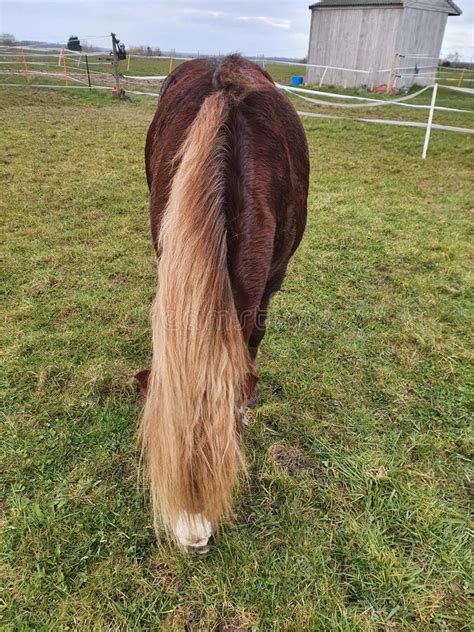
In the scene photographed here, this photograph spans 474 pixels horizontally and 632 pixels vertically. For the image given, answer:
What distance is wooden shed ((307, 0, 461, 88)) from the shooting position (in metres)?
13.6

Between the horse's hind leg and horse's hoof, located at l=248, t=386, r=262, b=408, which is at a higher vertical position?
the horse's hind leg

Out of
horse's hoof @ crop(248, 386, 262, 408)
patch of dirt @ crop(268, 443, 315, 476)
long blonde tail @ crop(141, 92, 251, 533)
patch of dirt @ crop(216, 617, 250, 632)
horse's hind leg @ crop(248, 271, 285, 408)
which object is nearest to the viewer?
long blonde tail @ crop(141, 92, 251, 533)

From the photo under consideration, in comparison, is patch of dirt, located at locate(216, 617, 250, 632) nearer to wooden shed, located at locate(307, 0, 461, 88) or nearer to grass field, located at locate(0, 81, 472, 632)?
grass field, located at locate(0, 81, 472, 632)

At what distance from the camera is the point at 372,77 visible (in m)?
14.4

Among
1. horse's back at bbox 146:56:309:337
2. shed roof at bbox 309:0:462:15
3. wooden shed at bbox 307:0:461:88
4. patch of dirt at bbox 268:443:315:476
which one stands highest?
A: shed roof at bbox 309:0:462:15

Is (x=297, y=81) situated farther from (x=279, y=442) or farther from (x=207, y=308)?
(x=207, y=308)

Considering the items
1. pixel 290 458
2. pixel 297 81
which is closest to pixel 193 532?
pixel 290 458

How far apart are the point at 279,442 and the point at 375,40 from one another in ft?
53.1

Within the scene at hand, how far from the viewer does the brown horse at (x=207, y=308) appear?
3.13ft

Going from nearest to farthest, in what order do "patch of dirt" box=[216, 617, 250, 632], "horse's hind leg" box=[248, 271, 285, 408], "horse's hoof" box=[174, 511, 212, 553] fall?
"horse's hoof" box=[174, 511, 212, 553], "patch of dirt" box=[216, 617, 250, 632], "horse's hind leg" box=[248, 271, 285, 408]

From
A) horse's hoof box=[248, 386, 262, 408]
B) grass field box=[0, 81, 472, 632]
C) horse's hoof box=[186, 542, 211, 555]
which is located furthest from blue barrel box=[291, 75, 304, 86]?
horse's hoof box=[186, 542, 211, 555]

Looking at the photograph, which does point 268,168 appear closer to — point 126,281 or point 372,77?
point 126,281

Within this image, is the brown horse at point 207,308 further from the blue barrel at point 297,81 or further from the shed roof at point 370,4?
the blue barrel at point 297,81

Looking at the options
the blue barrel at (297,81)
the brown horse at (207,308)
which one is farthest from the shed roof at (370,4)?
the brown horse at (207,308)
